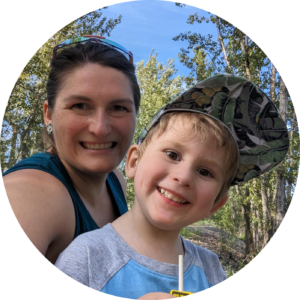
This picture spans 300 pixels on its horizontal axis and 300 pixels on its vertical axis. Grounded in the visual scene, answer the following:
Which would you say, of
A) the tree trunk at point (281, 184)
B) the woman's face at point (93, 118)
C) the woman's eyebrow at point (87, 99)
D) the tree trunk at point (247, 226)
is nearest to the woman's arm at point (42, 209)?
the woman's face at point (93, 118)

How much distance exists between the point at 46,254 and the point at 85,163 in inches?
10.8

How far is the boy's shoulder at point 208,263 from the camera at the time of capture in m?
0.91

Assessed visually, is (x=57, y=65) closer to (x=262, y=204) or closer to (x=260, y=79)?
(x=260, y=79)

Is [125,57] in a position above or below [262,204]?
above

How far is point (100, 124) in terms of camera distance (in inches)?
34.1

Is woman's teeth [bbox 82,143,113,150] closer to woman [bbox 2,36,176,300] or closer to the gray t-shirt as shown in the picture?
woman [bbox 2,36,176,300]

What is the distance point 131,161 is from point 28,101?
14.0 inches

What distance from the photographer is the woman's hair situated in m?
0.88

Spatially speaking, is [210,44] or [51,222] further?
[210,44]

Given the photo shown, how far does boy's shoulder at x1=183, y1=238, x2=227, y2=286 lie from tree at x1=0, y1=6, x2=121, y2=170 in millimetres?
580

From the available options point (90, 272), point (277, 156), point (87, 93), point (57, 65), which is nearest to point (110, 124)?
point (87, 93)

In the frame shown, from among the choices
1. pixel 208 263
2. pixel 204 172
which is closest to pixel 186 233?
pixel 208 263

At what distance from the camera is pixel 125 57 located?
0.89 metres

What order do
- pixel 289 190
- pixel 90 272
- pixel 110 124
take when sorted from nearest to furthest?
pixel 90 272 < pixel 110 124 < pixel 289 190
